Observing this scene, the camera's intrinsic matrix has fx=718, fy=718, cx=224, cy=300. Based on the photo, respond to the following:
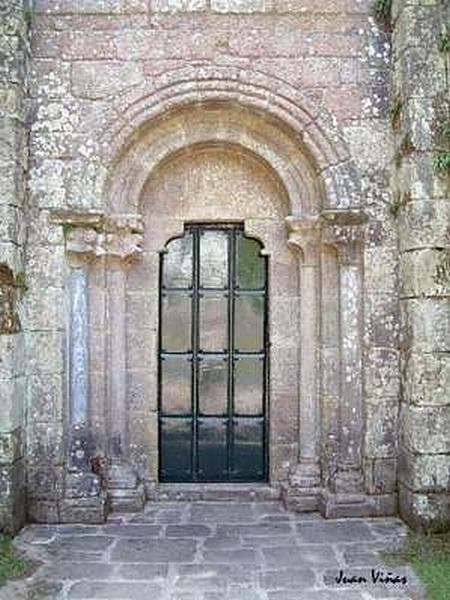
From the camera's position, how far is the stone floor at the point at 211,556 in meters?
3.74

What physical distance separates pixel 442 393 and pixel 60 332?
8.54 feet

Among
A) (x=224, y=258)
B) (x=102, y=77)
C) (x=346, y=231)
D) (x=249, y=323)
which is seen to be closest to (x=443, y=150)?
(x=346, y=231)

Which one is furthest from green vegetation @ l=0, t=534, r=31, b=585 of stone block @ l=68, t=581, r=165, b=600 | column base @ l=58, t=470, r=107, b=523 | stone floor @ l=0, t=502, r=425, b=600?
column base @ l=58, t=470, r=107, b=523

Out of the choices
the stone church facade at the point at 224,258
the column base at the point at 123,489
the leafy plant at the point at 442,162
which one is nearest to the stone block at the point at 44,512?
the stone church facade at the point at 224,258

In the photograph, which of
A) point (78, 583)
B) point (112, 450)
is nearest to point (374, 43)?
point (112, 450)

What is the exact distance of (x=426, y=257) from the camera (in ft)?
15.3

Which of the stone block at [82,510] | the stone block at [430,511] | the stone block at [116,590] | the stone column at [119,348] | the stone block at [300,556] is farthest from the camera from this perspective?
the stone column at [119,348]

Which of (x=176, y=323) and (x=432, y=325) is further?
(x=176, y=323)

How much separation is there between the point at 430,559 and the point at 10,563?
242cm

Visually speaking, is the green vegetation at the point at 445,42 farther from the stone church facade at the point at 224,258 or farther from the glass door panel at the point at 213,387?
the glass door panel at the point at 213,387

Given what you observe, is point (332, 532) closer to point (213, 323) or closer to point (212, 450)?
point (212, 450)

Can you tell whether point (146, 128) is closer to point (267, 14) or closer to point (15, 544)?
point (267, 14)

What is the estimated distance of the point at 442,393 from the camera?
4664 millimetres

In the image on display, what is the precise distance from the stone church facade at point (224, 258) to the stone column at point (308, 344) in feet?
0.05
